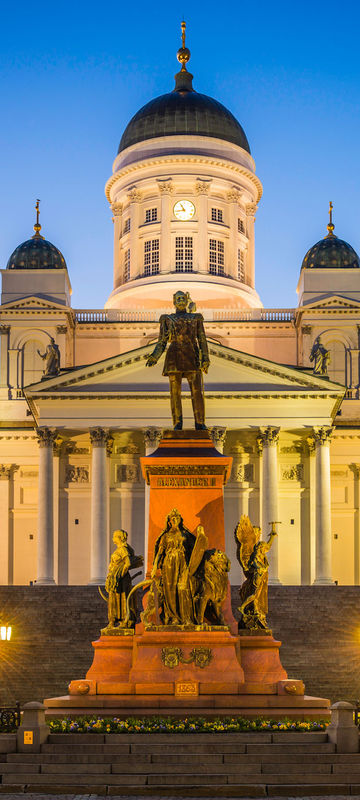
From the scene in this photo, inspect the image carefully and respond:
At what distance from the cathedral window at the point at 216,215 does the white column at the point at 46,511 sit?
89.1 feet

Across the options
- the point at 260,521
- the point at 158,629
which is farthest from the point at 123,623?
the point at 260,521

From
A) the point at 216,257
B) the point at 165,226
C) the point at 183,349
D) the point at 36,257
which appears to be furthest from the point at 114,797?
the point at 216,257

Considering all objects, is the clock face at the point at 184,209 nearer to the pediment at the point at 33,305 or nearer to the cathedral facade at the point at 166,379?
the cathedral facade at the point at 166,379

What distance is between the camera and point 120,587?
22.4 metres

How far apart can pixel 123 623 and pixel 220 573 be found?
2.25 m

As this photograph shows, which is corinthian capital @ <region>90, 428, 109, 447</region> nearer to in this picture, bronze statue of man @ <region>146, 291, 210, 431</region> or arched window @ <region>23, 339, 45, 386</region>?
arched window @ <region>23, 339, 45, 386</region>

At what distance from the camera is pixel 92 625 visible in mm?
43469

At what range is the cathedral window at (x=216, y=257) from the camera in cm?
8250

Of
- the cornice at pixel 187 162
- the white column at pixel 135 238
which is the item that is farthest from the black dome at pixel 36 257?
the cornice at pixel 187 162

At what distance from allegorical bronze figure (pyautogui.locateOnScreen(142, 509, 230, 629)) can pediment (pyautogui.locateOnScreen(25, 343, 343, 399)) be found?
39.4m

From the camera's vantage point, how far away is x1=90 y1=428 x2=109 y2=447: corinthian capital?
200 ft

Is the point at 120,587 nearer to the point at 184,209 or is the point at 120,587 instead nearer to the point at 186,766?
the point at 186,766

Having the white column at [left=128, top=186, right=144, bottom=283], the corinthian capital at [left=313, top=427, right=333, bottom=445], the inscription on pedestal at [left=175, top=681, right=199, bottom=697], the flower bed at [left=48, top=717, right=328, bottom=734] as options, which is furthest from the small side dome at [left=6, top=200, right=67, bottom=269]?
the flower bed at [left=48, top=717, right=328, bottom=734]

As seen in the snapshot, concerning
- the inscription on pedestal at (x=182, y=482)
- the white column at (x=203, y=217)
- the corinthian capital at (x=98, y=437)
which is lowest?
the inscription on pedestal at (x=182, y=482)
